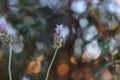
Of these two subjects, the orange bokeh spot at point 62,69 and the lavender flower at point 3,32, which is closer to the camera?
the lavender flower at point 3,32

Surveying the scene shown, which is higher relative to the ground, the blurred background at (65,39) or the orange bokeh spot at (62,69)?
the blurred background at (65,39)

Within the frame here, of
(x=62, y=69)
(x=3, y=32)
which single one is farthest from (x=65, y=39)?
(x=3, y=32)

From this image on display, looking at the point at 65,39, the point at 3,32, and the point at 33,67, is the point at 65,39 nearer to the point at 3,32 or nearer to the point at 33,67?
the point at 33,67

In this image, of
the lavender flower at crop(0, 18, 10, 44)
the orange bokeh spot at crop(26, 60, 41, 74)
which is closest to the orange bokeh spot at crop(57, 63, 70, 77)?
the orange bokeh spot at crop(26, 60, 41, 74)

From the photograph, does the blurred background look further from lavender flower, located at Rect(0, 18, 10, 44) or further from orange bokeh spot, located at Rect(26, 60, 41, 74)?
lavender flower, located at Rect(0, 18, 10, 44)

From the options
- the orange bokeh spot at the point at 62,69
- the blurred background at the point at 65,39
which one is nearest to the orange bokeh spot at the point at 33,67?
the blurred background at the point at 65,39

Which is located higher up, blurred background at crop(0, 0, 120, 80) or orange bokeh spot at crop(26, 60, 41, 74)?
blurred background at crop(0, 0, 120, 80)

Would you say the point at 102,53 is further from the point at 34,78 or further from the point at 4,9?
the point at 4,9

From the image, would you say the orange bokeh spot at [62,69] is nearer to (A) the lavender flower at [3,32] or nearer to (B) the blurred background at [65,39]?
(B) the blurred background at [65,39]

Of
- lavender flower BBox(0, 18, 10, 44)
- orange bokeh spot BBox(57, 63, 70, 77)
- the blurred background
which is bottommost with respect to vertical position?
lavender flower BBox(0, 18, 10, 44)

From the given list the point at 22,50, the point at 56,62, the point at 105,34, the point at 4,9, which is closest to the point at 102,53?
the point at 105,34
